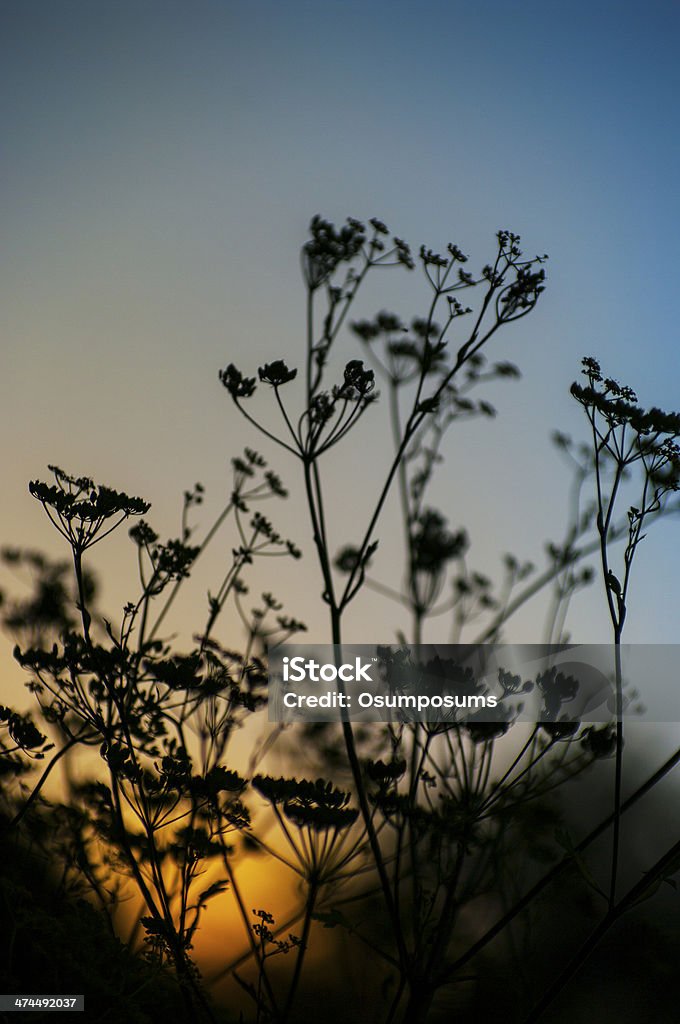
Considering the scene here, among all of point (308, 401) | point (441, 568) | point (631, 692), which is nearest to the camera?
point (308, 401)

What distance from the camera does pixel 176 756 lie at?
2.07 metres

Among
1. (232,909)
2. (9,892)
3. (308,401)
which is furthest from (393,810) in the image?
(308,401)

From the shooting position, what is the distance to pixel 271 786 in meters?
2.02

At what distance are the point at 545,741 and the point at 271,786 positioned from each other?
782mm

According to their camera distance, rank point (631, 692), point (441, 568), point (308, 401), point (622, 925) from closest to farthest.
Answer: point (308, 401) → point (631, 692) → point (441, 568) → point (622, 925)

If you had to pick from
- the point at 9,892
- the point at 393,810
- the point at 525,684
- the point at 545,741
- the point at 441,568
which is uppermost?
the point at 441,568

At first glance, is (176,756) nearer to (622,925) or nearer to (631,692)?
(631,692)

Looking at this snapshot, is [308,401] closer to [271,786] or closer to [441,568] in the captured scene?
[441,568]

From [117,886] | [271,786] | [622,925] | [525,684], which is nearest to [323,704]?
[271,786]

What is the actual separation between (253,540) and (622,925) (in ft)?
10.2

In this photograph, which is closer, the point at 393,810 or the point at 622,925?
the point at 393,810

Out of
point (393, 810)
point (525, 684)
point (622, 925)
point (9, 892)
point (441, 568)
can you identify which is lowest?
point (622, 925)

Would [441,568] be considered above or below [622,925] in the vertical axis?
above

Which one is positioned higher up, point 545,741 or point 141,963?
point 545,741
